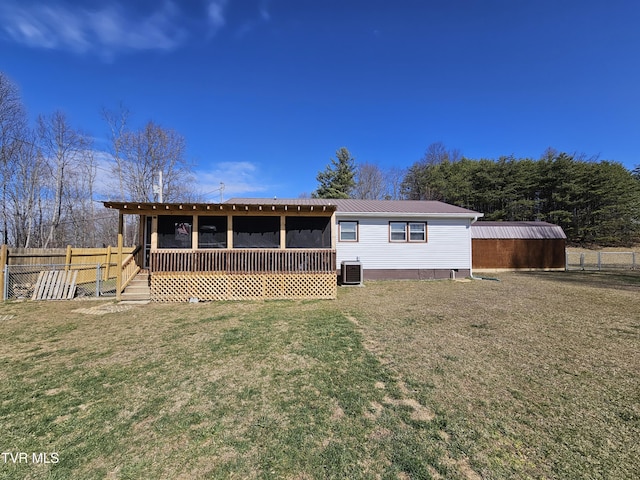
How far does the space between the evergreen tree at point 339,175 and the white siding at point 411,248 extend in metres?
17.4

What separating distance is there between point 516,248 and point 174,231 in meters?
16.9

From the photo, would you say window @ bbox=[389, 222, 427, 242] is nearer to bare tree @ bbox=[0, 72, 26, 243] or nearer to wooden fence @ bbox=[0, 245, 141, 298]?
wooden fence @ bbox=[0, 245, 141, 298]

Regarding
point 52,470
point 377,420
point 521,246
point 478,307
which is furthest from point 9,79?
point 521,246

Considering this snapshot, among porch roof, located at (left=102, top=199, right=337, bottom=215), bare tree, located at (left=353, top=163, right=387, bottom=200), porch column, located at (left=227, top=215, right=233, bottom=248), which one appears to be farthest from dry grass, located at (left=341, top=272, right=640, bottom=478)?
bare tree, located at (left=353, top=163, right=387, bottom=200)

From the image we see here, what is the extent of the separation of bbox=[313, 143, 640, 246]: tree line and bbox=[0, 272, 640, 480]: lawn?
24264mm

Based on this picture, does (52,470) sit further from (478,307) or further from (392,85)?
(392,85)

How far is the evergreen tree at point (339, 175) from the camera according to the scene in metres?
29.3

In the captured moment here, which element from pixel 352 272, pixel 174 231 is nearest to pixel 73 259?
pixel 174 231

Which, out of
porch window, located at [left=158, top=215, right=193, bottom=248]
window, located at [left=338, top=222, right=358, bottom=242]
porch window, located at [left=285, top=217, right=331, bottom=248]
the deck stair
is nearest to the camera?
the deck stair

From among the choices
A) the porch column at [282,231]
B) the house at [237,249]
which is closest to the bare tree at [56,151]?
the house at [237,249]

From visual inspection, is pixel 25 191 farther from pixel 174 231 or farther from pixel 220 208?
pixel 220 208

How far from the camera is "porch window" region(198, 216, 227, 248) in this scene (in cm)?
859

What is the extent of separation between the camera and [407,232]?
12.1 metres

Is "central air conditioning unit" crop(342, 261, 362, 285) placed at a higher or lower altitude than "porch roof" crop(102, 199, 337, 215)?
lower
